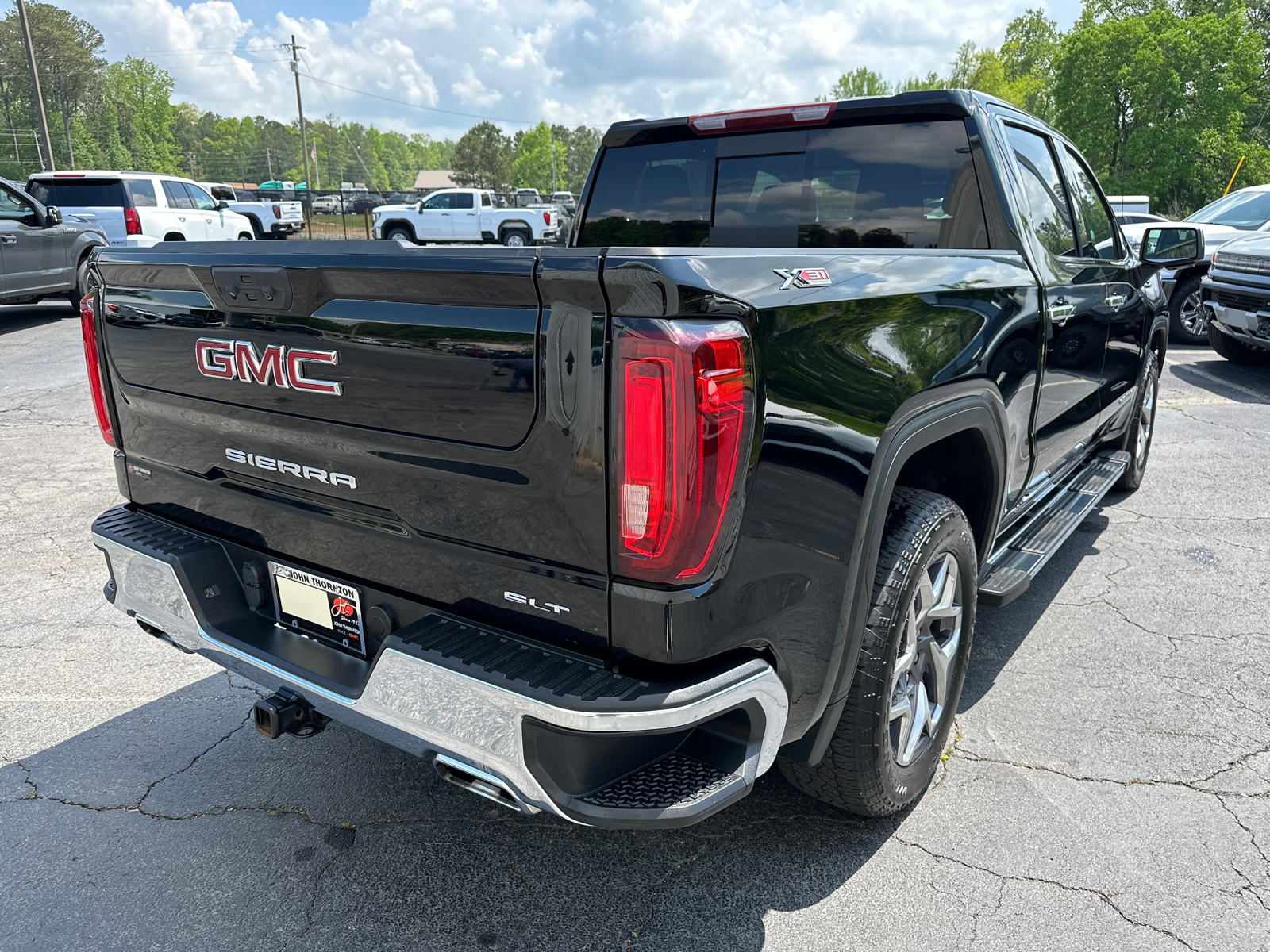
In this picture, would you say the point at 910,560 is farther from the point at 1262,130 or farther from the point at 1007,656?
the point at 1262,130

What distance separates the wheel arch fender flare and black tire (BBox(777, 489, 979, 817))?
0.08m

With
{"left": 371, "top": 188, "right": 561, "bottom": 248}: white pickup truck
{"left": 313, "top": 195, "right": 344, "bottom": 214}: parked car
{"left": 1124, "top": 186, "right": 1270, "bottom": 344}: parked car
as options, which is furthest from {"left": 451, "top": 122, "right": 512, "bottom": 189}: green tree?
{"left": 1124, "top": 186, "right": 1270, "bottom": 344}: parked car

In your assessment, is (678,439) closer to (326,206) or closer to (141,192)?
(141,192)

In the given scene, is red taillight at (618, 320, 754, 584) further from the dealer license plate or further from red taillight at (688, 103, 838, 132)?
red taillight at (688, 103, 838, 132)

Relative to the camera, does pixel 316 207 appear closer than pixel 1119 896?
No

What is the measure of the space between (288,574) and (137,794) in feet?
3.28

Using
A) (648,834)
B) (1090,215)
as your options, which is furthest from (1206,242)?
(648,834)

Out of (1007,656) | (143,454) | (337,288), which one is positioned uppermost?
(337,288)

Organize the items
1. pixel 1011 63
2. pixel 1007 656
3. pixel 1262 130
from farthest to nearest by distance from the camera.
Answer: pixel 1011 63 < pixel 1262 130 < pixel 1007 656

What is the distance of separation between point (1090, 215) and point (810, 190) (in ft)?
5.75

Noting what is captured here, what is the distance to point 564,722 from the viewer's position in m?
1.64

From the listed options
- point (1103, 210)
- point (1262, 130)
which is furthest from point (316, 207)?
point (1262, 130)

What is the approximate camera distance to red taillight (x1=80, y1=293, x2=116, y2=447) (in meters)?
2.62

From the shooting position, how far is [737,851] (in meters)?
2.44
